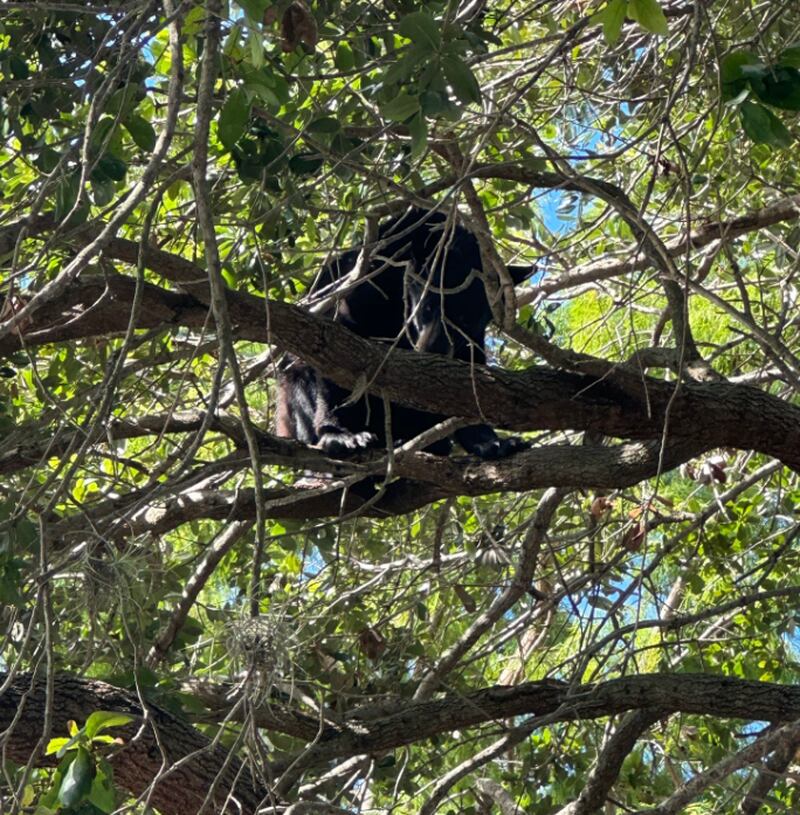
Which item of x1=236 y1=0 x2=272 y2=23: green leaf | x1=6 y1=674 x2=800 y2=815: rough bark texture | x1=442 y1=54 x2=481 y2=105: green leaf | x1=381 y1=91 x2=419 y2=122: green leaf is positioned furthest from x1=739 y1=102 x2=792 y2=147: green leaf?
x1=6 y1=674 x2=800 y2=815: rough bark texture

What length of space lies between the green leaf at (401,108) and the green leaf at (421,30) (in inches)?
4.1

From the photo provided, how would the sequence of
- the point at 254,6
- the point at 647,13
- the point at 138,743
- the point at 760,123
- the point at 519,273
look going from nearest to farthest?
1. the point at 254,6
2. the point at 647,13
3. the point at 760,123
4. the point at 138,743
5. the point at 519,273

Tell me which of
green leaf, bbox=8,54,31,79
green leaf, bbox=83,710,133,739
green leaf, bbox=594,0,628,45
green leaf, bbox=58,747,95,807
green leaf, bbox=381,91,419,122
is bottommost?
green leaf, bbox=58,747,95,807

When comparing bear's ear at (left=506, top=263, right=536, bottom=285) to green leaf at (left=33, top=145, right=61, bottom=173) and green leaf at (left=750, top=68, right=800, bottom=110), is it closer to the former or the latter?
green leaf at (left=33, top=145, right=61, bottom=173)

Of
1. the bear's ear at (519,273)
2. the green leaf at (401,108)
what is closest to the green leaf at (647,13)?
the green leaf at (401,108)

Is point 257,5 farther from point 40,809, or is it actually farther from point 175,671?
point 175,671

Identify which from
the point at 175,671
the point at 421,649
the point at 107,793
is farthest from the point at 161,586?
the point at 107,793

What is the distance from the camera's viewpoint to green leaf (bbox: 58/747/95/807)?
7.26ft

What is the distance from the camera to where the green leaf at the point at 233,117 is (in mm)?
2393

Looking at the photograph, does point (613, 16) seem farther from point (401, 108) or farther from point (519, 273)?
point (519, 273)

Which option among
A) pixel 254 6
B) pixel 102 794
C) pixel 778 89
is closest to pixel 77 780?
pixel 102 794

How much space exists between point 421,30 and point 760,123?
0.63 metres

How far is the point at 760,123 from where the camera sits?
2.30 m

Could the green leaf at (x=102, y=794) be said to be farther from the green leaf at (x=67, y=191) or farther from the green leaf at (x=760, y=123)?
the green leaf at (x=760, y=123)
